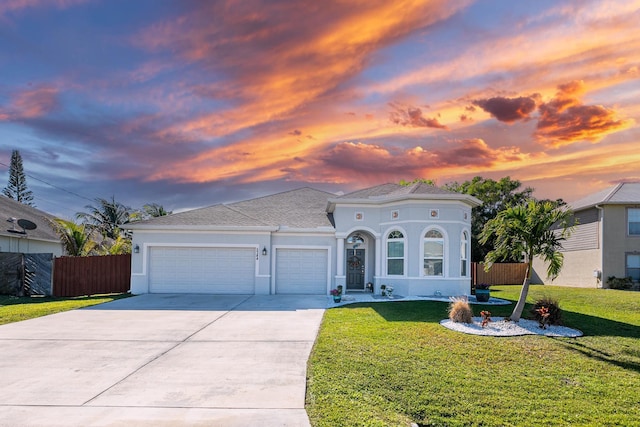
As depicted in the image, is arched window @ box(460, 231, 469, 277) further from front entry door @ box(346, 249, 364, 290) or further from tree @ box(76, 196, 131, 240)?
tree @ box(76, 196, 131, 240)

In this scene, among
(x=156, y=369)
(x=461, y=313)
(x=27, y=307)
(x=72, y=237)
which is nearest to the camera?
(x=156, y=369)

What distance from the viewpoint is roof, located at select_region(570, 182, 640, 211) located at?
2211 centimetres

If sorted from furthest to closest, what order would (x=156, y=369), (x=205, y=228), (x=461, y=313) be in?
(x=205, y=228) < (x=461, y=313) < (x=156, y=369)

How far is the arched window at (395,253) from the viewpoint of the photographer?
1692cm

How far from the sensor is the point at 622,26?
1095 centimetres

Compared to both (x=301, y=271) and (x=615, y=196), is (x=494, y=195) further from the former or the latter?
(x=301, y=271)

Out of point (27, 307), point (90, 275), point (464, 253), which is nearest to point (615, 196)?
point (464, 253)

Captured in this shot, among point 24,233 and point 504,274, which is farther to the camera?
point 504,274

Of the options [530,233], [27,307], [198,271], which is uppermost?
[530,233]

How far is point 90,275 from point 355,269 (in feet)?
38.0

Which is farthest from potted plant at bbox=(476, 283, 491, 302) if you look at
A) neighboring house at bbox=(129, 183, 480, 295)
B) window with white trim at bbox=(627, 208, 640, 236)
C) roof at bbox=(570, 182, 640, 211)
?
window with white trim at bbox=(627, 208, 640, 236)

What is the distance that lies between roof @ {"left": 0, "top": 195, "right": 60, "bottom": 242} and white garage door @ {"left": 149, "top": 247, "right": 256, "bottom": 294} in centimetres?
887

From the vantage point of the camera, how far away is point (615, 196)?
2281 centimetres

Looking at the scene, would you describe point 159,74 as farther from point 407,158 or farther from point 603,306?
point 603,306
